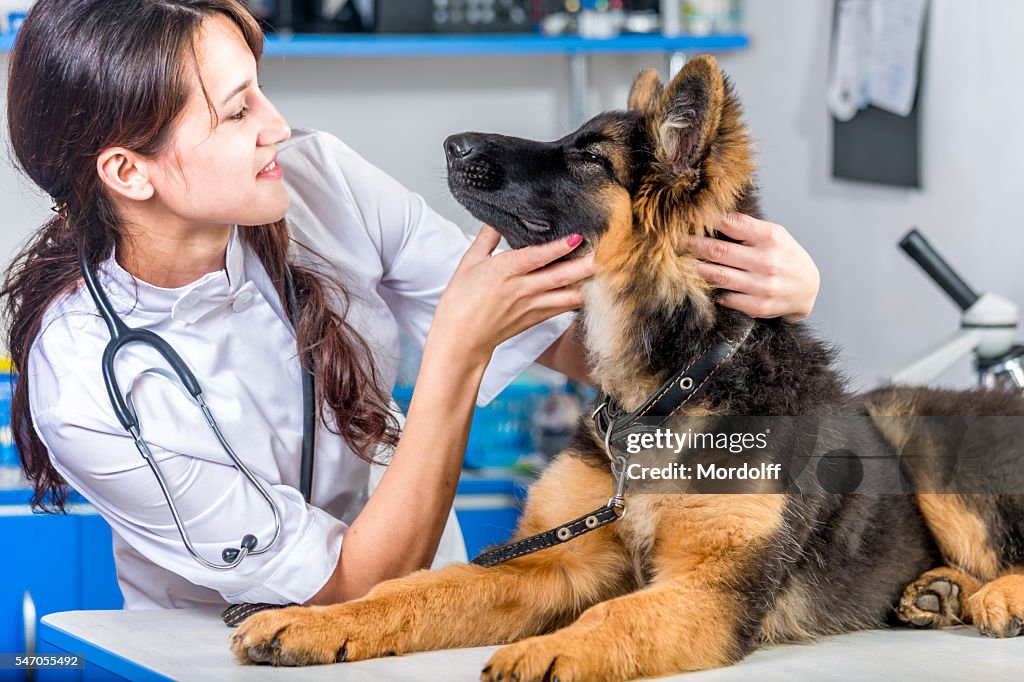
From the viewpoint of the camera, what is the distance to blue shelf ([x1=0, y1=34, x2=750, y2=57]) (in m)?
3.37

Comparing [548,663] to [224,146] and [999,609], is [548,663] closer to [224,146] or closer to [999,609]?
[999,609]

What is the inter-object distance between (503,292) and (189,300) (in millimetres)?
474

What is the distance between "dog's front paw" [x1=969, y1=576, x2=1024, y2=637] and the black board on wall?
1.72 m

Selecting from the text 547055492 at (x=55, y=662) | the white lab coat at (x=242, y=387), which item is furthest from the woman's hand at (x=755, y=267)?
the text 547055492 at (x=55, y=662)

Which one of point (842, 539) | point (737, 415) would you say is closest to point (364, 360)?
point (737, 415)

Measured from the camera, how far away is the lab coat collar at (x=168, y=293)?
1.54 metres

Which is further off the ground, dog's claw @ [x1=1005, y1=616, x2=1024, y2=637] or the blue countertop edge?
the blue countertop edge

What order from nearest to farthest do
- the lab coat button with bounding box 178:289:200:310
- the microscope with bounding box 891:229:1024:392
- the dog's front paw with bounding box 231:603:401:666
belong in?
the dog's front paw with bounding box 231:603:401:666
the lab coat button with bounding box 178:289:200:310
the microscope with bounding box 891:229:1024:392

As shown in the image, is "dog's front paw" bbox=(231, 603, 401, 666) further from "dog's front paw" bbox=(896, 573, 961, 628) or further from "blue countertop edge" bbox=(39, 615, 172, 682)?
"dog's front paw" bbox=(896, 573, 961, 628)

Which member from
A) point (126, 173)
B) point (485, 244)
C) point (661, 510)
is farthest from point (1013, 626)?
point (126, 173)

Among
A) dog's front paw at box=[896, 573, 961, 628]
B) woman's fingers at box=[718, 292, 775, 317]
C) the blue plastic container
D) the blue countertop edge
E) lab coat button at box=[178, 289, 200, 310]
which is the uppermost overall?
lab coat button at box=[178, 289, 200, 310]

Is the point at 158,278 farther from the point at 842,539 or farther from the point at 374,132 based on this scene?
the point at 374,132

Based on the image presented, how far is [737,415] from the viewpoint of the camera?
1.35 metres

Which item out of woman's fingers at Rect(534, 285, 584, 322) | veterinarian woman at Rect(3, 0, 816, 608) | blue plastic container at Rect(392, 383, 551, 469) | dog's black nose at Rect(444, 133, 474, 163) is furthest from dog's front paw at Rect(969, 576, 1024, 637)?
blue plastic container at Rect(392, 383, 551, 469)
